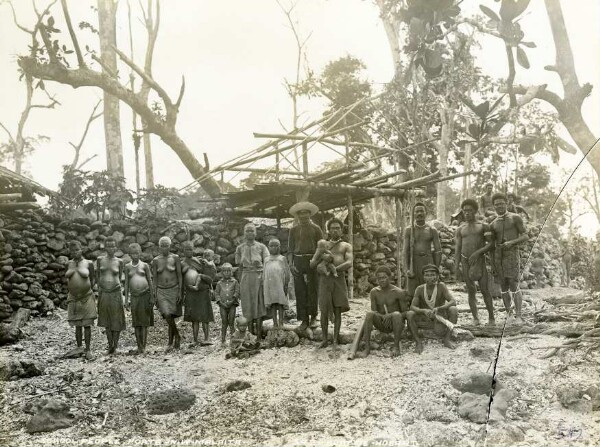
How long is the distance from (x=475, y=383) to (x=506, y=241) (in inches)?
77.1

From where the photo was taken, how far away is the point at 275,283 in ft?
20.5

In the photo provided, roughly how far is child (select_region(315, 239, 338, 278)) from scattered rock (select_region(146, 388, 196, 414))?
6.19ft

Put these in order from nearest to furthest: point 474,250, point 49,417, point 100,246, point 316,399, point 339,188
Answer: point 49,417
point 316,399
point 474,250
point 339,188
point 100,246

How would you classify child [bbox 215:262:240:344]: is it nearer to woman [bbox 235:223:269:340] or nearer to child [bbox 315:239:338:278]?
woman [bbox 235:223:269:340]

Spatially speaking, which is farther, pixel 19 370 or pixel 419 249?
pixel 419 249

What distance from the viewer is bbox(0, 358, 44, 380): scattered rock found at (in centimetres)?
516

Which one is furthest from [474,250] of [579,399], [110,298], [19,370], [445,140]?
[445,140]

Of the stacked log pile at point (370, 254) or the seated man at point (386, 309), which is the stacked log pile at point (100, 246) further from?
the seated man at point (386, 309)

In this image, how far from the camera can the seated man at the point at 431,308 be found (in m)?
5.19

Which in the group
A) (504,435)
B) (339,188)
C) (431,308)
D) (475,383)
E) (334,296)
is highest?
(339,188)

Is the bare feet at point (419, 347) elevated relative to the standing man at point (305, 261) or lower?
lower

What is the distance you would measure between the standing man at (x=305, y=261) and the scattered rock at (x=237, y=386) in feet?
5.10

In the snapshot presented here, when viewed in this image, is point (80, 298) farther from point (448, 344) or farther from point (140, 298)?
point (448, 344)

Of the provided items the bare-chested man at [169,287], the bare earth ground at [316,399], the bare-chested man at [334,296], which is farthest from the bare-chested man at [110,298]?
the bare-chested man at [334,296]
